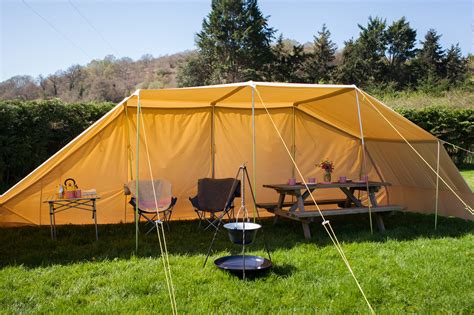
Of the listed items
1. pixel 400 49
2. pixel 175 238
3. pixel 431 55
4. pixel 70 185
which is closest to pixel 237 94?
pixel 175 238

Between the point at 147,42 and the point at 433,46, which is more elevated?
the point at 433,46

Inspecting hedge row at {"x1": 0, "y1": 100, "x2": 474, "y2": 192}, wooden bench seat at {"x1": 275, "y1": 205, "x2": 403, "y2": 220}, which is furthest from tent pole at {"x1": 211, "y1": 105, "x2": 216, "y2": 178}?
hedge row at {"x1": 0, "y1": 100, "x2": 474, "y2": 192}

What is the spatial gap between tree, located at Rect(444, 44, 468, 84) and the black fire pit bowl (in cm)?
2390

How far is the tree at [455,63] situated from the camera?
24.2m

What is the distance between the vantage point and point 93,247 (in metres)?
4.15

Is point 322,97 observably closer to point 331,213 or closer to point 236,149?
point 331,213

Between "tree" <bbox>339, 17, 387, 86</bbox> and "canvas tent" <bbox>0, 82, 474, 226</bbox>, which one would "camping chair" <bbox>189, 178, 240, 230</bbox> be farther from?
"tree" <bbox>339, 17, 387, 86</bbox>

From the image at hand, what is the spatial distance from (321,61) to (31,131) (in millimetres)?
19210

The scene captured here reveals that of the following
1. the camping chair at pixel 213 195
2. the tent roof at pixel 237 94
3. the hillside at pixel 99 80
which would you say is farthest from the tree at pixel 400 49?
the camping chair at pixel 213 195

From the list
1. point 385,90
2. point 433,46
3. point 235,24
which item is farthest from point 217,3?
point 433,46

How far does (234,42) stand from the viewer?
73.3ft

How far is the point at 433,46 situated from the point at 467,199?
23.1 metres

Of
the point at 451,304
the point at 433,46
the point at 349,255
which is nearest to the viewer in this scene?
the point at 451,304

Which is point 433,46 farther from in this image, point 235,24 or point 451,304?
point 451,304
